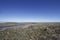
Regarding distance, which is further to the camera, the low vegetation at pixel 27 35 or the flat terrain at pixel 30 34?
the flat terrain at pixel 30 34

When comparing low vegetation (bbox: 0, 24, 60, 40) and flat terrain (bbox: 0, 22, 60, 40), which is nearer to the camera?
low vegetation (bbox: 0, 24, 60, 40)

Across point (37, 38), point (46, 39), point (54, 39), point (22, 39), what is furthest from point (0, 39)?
point (54, 39)

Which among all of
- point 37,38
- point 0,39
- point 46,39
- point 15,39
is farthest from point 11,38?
point 46,39

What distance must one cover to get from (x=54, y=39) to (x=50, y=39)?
544mm

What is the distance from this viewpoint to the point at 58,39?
34.7ft

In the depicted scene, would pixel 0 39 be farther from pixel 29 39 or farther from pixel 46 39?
pixel 46 39

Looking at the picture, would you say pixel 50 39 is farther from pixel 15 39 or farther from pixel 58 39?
pixel 15 39

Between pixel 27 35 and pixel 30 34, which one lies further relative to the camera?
pixel 30 34

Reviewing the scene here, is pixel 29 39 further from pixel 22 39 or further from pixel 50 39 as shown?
pixel 50 39

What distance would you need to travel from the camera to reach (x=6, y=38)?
10445 mm

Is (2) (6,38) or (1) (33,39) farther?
(1) (33,39)

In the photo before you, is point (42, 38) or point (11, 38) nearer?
point (11, 38)

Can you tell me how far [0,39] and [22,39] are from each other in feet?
9.39

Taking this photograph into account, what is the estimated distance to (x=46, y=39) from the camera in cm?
1123
